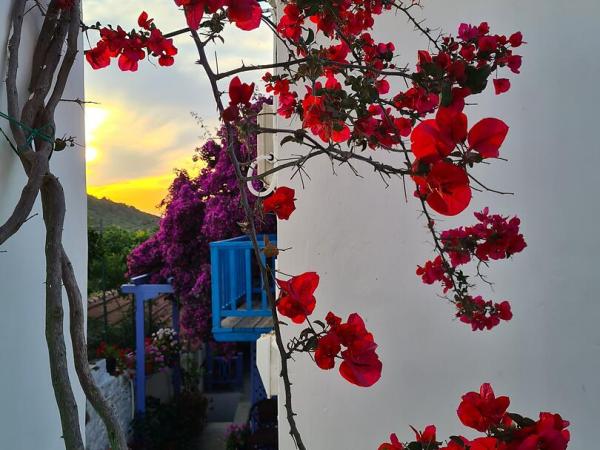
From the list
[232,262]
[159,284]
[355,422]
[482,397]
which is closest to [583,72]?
[482,397]

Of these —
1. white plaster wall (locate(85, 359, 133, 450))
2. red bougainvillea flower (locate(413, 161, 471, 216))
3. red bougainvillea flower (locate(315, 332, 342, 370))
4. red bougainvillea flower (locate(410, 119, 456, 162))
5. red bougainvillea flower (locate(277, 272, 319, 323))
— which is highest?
red bougainvillea flower (locate(410, 119, 456, 162))

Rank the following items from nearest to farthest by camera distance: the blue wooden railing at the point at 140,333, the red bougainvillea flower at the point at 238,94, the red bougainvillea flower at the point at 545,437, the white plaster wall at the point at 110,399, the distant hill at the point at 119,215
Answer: the red bougainvillea flower at the point at 545,437 < the red bougainvillea flower at the point at 238,94 < the white plaster wall at the point at 110,399 < the blue wooden railing at the point at 140,333 < the distant hill at the point at 119,215

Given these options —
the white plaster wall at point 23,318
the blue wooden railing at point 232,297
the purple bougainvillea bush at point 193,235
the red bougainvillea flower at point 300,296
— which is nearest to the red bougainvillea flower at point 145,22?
the white plaster wall at point 23,318

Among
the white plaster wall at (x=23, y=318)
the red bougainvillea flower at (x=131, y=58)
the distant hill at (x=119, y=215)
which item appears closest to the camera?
the white plaster wall at (x=23, y=318)

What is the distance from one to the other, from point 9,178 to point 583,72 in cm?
142

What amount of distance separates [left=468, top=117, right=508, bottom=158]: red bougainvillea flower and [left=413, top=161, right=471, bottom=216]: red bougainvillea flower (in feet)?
0.11

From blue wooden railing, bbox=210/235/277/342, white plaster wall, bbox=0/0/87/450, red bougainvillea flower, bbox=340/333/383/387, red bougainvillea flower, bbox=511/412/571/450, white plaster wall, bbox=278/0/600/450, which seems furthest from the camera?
blue wooden railing, bbox=210/235/277/342

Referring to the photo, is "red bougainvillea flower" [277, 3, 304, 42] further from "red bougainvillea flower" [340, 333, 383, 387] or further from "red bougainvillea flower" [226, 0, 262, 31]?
"red bougainvillea flower" [340, 333, 383, 387]

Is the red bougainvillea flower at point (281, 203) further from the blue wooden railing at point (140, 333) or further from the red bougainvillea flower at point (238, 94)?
the blue wooden railing at point (140, 333)

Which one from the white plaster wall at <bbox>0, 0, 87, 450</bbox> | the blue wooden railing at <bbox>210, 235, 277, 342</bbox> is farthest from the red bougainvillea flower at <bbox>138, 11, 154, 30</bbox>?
the blue wooden railing at <bbox>210, 235, 277, 342</bbox>

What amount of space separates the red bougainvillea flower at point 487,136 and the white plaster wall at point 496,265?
40.7 inches

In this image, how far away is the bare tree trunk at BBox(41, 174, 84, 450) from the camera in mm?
819

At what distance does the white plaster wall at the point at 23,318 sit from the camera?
0.94 meters

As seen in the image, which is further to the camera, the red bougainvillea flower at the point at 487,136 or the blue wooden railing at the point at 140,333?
the blue wooden railing at the point at 140,333
